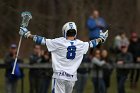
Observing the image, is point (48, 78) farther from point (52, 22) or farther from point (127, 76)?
point (52, 22)

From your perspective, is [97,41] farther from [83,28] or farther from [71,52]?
[83,28]

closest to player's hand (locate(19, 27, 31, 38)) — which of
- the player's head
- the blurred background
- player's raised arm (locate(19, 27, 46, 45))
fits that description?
player's raised arm (locate(19, 27, 46, 45))

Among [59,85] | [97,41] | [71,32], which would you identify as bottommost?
[59,85]

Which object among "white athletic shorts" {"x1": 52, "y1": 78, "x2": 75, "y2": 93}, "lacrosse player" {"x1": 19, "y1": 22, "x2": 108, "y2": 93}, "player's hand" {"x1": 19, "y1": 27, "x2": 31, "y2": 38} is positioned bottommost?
"white athletic shorts" {"x1": 52, "y1": 78, "x2": 75, "y2": 93}

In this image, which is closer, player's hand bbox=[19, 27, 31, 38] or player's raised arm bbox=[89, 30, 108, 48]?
player's hand bbox=[19, 27, 31, 38]

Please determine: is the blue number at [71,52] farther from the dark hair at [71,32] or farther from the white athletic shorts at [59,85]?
the white athletic shorts at [59,85]

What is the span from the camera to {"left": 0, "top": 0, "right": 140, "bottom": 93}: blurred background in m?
19.4

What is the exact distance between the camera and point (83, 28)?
2933 cm

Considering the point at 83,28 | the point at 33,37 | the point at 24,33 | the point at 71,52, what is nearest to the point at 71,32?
the point at 71,52

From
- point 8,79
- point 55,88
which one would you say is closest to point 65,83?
point 55,88

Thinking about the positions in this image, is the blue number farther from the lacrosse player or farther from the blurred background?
the blurred background

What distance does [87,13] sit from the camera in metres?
28.8

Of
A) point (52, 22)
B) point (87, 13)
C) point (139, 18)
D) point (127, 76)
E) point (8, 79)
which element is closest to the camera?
point (8, 79)

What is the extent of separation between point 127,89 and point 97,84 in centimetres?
178
